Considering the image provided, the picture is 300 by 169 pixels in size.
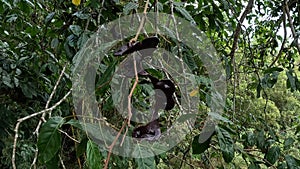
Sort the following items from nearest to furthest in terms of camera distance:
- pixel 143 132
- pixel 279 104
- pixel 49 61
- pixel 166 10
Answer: pixel 143 132 < pixel 166 10 < pixel 49 61 < pixel 279 104

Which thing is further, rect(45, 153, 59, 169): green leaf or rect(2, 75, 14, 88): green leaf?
rect(2, 75, 14, 88): green leaf

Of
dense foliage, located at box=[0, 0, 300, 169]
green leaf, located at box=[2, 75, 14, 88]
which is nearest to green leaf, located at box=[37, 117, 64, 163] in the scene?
dense foliage, located at box=[0, 0, 300, 169]

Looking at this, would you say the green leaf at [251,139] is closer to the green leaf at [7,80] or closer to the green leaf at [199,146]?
the green leaf at [199,146]

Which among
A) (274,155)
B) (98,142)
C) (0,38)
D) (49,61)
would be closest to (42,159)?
(98,142)

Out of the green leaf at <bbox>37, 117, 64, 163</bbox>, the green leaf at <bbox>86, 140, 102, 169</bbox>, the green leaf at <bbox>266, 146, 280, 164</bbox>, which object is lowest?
the green leaf at <bbox>266, 146, 280, 164</bbox>

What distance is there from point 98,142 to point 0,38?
2.87 feet

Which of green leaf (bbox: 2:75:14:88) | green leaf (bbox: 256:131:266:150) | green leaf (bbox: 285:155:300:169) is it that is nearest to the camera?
green leaf (bbox: 285:155:300:169)

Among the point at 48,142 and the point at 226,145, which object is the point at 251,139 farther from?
the point at 48,142

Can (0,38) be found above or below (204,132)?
above

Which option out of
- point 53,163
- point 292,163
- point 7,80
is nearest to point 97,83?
point 53,163

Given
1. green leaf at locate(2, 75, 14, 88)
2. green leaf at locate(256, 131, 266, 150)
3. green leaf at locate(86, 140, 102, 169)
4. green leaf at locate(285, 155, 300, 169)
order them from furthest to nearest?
green leaf at locate(2, 75, 14, 88)
green leaf at locate(256, 131, 266, 150)
green leaf at locate(285, 155, 300, 169)
green leaf at locate(86, 140, 102, 169)

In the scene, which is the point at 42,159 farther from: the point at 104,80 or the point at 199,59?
the point at 199,59

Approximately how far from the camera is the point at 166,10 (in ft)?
2.59

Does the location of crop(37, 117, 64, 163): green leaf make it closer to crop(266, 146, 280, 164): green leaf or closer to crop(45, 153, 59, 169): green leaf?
crop(45, 153, 59, 169): green leaf
